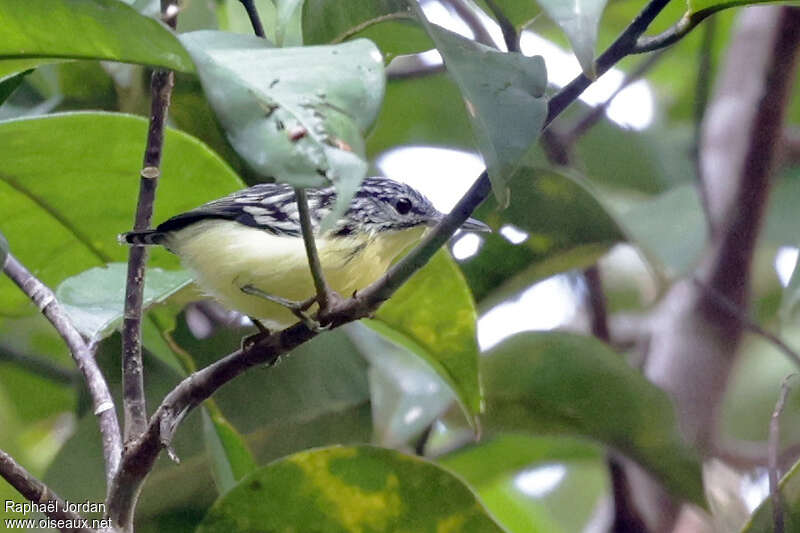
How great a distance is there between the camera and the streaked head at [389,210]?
2.10 meters

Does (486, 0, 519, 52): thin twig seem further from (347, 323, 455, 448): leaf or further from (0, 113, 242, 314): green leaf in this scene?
(347, 323, 455, 448): leaf

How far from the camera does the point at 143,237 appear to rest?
1589 millimetres

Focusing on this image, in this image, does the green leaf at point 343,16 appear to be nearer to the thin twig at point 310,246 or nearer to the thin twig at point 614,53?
the thin twig at point 614,53

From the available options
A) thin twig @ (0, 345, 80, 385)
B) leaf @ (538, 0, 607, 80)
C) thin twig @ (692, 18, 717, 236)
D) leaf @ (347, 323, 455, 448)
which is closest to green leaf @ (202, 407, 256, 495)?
leaf @ (347, 323, 455, 448)

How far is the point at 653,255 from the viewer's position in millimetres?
2375

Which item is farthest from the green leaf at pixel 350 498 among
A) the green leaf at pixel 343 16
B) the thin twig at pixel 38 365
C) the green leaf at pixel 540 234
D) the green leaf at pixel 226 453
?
the thin twig at pixel 38 365

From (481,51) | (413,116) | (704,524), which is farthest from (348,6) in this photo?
(704,524)

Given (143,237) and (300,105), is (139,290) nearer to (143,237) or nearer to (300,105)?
(143,237)

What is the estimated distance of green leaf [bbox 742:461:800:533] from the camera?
5.81 feet

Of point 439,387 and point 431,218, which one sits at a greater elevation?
point 431,218

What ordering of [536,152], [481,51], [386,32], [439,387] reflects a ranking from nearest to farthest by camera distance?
1. [481,51]
2. [386,32]
3. [439,387]
4. [536,152]

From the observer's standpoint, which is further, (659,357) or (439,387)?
(659,357)

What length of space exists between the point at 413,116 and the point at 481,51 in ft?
5.15

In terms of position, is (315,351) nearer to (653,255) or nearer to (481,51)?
Answer: (653,255)
